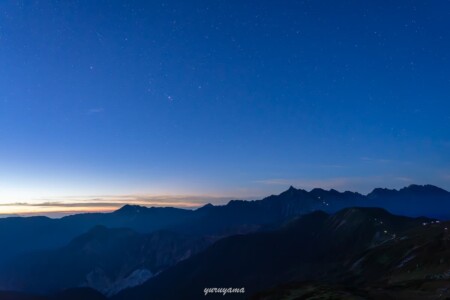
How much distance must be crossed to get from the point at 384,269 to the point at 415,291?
122388 millimetres

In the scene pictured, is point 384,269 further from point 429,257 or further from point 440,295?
point 440,295

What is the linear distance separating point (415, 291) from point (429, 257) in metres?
83.1

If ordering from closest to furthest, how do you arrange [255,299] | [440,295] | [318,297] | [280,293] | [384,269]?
1. [440,295]
2. [318,297]
3. [280,293]
4. [255,299]
5. [384,269]

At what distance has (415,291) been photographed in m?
85.2

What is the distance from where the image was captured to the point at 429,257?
515 ft

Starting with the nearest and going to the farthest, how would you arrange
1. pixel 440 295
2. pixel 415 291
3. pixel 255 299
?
pixel 440 295 < pixel 415 291 < pixel 255 299

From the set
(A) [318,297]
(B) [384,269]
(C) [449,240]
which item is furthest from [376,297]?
(B) [384,269]

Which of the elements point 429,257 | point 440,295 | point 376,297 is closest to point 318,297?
point 376,297

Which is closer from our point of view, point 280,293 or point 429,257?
point 280,293

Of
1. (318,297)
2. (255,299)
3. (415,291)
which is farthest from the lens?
(255,299)

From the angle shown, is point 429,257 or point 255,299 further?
point 429,257

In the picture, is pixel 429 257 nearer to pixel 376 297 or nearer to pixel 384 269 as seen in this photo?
pixel 384 269

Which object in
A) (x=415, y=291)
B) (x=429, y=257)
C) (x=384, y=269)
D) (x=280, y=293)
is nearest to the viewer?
(x=415, y=291)

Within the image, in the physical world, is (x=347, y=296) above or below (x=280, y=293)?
above
